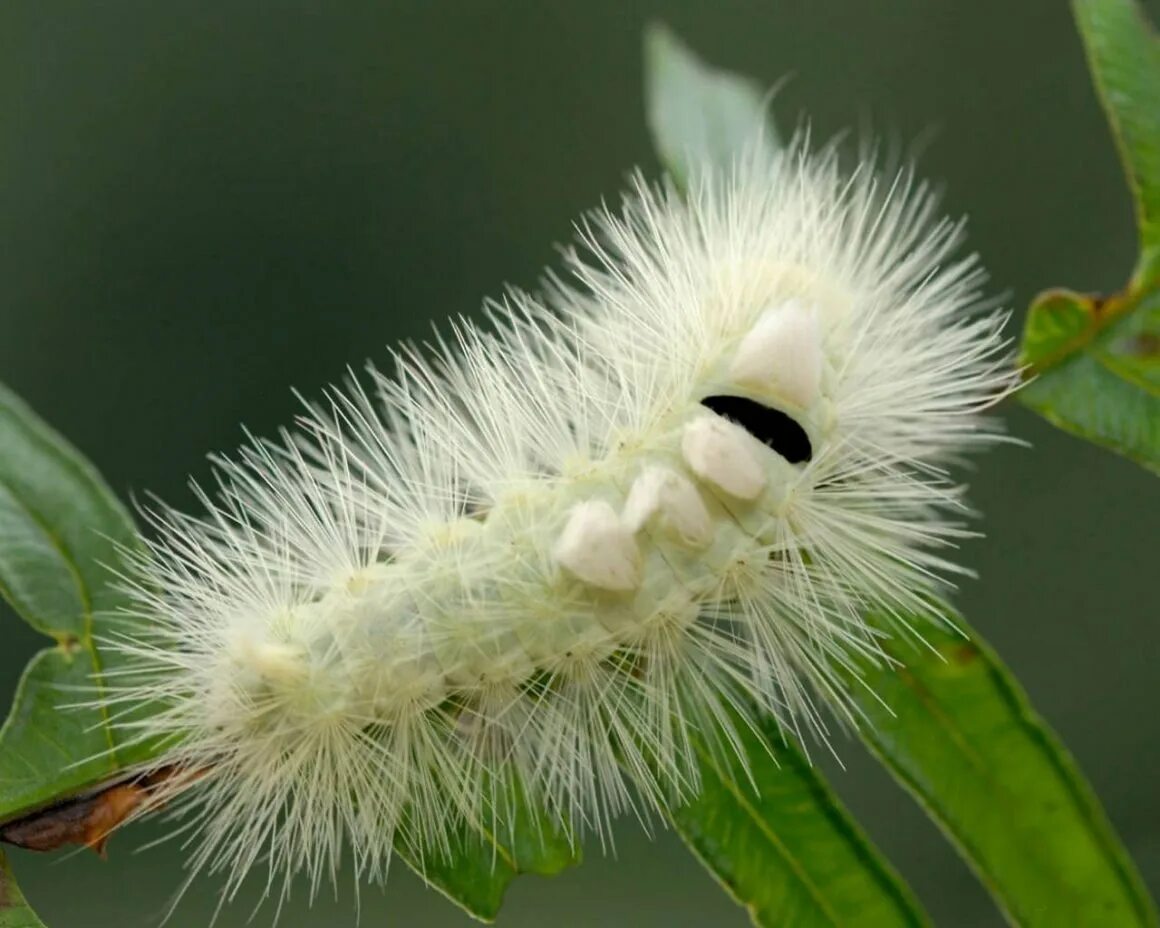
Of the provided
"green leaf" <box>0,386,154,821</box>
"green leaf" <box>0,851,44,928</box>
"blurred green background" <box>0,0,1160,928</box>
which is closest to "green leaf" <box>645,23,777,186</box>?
"blurred green background" <box>0,0,1160,928</box>

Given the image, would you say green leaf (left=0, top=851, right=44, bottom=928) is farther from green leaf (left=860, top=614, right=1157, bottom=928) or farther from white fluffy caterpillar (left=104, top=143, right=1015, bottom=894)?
green leaf (left=860, top=614, right=1157, bottom=928)

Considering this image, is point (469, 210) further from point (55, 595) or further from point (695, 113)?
point (55, 595)

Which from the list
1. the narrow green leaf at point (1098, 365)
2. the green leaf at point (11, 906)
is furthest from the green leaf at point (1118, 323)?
the green leaf at point (11, 906)

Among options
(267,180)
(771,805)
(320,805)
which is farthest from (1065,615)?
(267,180)

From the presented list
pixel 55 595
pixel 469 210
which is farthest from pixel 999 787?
pixel 469 210

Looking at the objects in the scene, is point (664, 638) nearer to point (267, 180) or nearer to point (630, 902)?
point (630, 902)

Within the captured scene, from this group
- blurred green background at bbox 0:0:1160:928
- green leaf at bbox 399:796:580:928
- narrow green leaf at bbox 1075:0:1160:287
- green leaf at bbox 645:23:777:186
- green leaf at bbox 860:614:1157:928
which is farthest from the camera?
blurred green background at bbox 0:0:1160:928
